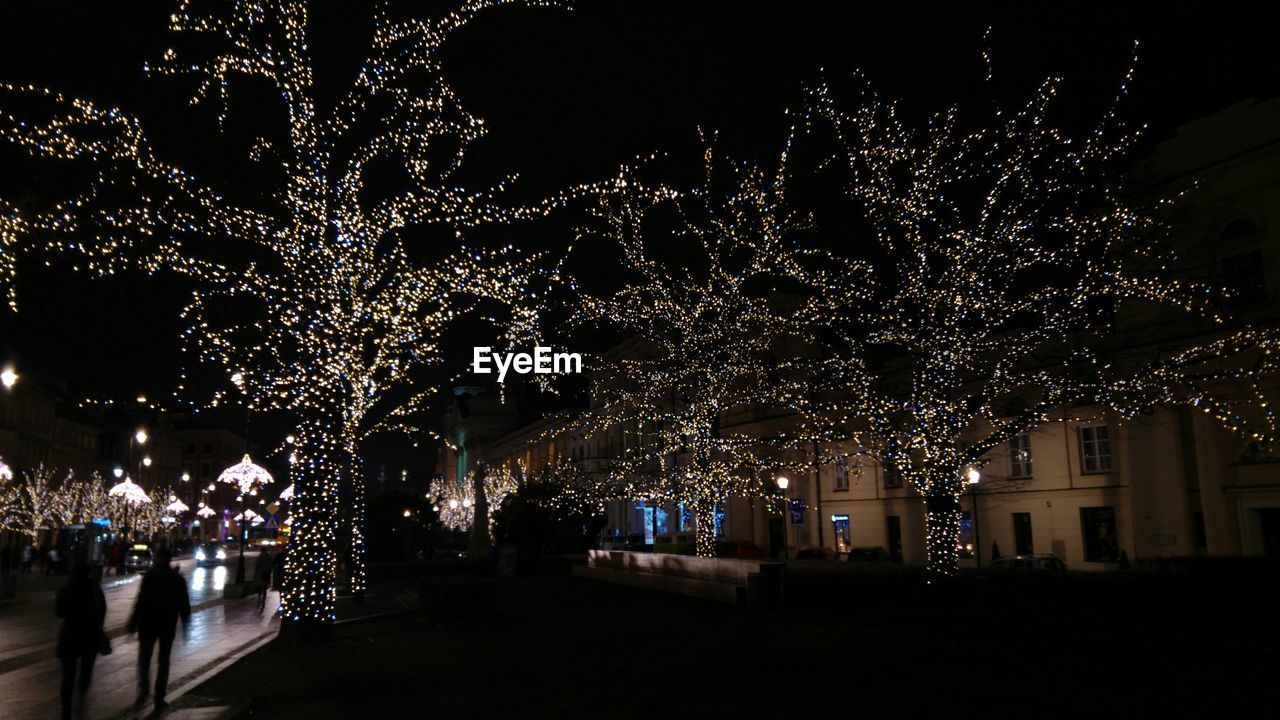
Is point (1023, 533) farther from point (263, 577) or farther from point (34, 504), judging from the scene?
point (34, 504)

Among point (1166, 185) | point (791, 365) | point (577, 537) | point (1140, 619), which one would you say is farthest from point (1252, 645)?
point (577, 537)

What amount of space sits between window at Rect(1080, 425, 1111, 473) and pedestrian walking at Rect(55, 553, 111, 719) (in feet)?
104

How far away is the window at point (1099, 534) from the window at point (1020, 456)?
2.72m

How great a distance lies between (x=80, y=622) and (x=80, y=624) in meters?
0.02

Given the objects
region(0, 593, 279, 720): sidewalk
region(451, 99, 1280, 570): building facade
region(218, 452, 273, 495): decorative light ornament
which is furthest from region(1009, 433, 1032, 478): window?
region(0, 593, 279, 720): sidewalk

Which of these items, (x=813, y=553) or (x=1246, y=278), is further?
(x=813, y=553)

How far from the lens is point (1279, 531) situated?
84.8 feet

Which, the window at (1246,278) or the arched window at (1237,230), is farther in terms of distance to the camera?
the arched window at (1237,230)

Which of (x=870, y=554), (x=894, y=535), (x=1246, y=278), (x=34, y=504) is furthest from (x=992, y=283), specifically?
Answer: (x=34, y=504)

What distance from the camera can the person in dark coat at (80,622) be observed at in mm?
9203

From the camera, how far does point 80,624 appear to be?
368 inches

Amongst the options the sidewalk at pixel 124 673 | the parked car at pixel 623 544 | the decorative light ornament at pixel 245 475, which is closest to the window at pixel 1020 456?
the parked car at pixel 623 544

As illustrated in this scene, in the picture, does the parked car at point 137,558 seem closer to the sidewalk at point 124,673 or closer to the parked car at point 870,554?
the sidewalk at point 124,673

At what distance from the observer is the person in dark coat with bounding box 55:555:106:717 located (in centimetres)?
920
